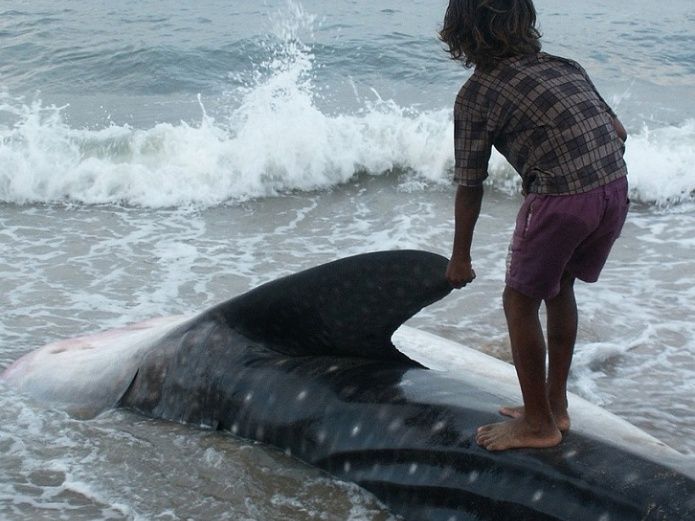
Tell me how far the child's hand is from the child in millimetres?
10

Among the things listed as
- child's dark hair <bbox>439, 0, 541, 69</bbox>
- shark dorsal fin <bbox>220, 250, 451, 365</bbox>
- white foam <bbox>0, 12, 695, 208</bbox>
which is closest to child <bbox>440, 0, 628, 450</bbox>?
child's dark hair <bbox>439, 0, 541, 69</bbox>

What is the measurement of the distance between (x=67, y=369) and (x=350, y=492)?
191 centimetres

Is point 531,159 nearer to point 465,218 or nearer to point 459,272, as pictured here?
point 465,218

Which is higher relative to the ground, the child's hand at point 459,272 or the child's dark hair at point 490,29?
the child's dark hair at point 490,29

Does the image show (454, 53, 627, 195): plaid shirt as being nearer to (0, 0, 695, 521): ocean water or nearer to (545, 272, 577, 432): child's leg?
(545, 272, 577, 432): child's leg

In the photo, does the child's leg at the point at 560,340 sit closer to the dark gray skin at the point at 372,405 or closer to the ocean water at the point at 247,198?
the dark gray skin at the point at 372,405

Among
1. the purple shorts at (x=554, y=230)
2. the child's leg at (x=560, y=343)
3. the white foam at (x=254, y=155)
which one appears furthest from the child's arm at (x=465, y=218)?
the white foam at (x=254, y=155)

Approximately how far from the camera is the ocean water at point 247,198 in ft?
14.0

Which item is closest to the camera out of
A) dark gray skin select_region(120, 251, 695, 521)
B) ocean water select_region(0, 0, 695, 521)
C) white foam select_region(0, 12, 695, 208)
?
dark gray skin select_region(120, 251, 695, 521)

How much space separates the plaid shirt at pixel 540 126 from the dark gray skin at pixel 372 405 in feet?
1.61

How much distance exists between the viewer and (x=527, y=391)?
3521 mm

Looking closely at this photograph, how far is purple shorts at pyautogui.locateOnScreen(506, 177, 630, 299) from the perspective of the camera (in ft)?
11.3

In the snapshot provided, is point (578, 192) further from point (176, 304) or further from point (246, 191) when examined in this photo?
point (246, 191)

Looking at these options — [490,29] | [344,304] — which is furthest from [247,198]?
[490,29]
